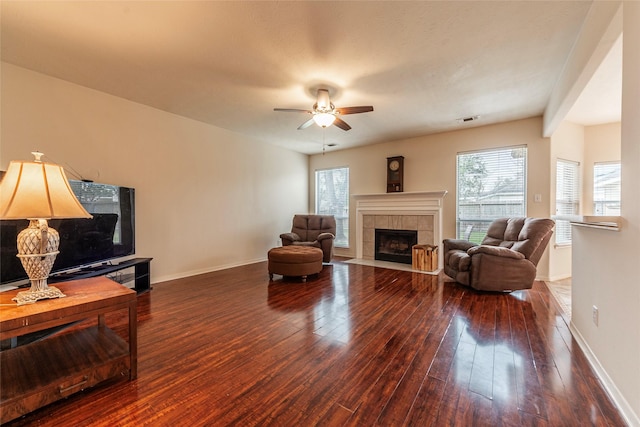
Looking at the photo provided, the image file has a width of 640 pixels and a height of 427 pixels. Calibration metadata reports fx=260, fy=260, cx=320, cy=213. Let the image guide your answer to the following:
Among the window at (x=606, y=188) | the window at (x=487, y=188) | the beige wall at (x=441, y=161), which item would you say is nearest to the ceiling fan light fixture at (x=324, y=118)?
the beige wall at (x=441, y=161)

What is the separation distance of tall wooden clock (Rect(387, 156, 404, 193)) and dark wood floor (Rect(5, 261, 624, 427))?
2811 millimetres

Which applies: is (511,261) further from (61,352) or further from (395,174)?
(61,352)

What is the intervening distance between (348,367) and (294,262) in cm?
229

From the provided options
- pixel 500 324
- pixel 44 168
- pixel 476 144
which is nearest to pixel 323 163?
pixel 476 144

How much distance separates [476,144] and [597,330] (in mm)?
3746

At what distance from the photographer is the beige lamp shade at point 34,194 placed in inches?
54.6

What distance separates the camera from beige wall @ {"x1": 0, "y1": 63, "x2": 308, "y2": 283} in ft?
9.77

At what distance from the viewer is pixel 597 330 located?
1.87 m

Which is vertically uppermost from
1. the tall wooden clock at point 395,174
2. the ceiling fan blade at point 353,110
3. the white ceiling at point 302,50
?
the white ceiling at point 302,50

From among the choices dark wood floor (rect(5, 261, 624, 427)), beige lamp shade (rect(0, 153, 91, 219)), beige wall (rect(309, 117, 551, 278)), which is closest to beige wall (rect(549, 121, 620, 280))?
beige wall (rect(309, 117, 551, 278))

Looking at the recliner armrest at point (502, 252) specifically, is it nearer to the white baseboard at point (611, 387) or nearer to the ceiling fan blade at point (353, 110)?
the white baseboard at point (611, 387)

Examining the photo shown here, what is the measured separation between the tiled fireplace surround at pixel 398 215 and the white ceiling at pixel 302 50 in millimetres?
1877

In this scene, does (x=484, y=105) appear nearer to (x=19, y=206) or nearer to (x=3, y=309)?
(x=19, y=206)

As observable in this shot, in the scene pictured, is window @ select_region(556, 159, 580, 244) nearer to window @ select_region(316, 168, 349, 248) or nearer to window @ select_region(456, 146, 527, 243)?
window @ select_region(456, 146, 527, 243)
